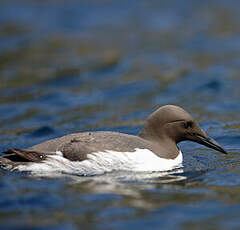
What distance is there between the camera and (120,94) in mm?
13922

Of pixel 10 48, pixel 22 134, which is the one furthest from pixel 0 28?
pixel 22 134

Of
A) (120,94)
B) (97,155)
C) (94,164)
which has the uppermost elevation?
(120,94)

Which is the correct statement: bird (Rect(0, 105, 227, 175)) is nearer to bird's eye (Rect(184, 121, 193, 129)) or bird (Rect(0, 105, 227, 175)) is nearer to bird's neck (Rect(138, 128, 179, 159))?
bird's neck (Rect(138, 128, 179, 159))

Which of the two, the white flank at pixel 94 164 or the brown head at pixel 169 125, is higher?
the brown head at pixel 169 125

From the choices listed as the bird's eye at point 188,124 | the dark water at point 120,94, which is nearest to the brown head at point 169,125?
the bird's eye at point 188,124

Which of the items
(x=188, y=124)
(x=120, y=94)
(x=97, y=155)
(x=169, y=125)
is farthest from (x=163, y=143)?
(x=120, y=94)

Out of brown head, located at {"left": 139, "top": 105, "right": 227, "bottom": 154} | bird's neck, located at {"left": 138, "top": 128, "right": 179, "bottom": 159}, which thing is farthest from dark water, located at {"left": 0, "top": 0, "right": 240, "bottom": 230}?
brown head, located at {"left": 139, "top": 105, "right": 227, "bottom": 154}

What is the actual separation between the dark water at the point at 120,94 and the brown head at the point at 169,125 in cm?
52

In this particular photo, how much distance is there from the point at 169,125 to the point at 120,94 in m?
5.81

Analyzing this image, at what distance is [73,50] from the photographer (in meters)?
18.1

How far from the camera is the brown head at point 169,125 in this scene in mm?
8156

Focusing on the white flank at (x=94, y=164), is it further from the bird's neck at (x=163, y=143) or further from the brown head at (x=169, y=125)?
the brown head at (x=169, y=125)

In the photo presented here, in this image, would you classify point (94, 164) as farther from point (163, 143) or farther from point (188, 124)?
point (188, 124)

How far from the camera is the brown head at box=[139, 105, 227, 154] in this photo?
8156 mm
